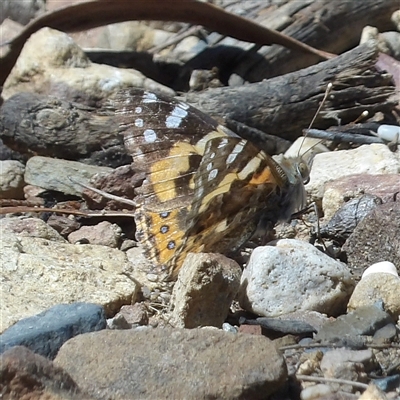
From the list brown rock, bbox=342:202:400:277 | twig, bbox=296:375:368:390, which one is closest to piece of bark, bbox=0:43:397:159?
brown rock, bbox=342:202:400:277

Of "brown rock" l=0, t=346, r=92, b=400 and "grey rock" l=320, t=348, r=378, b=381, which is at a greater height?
"brown rock" l=0, t=346, r=92, b=400

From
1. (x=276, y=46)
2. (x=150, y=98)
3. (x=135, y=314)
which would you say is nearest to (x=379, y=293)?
(x=135, y=314)

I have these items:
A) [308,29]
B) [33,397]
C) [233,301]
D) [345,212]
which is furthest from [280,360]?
[308,29]

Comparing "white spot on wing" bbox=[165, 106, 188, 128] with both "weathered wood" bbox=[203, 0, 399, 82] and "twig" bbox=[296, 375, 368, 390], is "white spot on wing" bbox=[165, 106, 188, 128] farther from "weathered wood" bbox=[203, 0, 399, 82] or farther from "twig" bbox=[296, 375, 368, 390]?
"weathered wood" bbox=[203, 0, 399, 82]

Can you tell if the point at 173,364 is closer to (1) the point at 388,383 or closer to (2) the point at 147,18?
(1) the point at 388,383

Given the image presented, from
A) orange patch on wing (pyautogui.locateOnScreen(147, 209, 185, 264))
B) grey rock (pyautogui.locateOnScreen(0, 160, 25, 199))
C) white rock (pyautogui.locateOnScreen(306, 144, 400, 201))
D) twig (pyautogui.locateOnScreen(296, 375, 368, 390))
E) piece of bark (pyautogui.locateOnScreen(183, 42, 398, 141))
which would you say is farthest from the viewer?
piece of bark (pyautogui.locateOnScreen(183, 42, 398, 141))

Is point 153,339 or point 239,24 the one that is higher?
point 153,339

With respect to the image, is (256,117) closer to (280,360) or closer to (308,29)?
(308,29)
